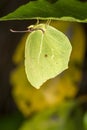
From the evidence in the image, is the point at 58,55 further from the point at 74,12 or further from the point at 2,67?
the point at 2,67

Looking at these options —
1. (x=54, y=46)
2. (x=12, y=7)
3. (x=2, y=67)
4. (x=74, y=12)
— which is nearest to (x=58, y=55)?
(x=54, y=46)

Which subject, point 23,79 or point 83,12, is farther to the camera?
point 23,79

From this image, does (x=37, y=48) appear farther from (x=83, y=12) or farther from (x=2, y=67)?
(x=2, y=67)

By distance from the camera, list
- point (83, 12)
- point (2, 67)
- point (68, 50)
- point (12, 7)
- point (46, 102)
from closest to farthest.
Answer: point (83, 12)
point (68, 50)
point (12, 7)
point (46, 102)
point (2, 67)

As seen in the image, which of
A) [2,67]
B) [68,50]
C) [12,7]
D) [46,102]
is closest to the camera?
[68,50]

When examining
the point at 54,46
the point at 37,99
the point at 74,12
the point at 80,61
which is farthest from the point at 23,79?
the point at 74,12

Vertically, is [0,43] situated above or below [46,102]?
above

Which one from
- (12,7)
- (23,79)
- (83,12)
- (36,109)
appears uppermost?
(83,12)
